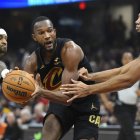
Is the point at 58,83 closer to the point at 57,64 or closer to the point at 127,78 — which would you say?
the point at 57,64

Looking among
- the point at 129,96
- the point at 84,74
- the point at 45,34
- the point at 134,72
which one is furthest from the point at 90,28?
the point at 134,72

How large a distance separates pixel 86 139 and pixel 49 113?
24.9 inches

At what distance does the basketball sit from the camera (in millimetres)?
5883

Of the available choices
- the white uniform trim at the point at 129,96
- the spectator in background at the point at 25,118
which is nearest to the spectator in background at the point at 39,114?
the spectator in background at the point at 25,118

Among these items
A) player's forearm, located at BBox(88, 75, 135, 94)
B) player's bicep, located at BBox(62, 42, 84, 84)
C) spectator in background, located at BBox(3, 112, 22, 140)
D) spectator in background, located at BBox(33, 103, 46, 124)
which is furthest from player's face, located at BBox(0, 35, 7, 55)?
spectator in background, located at BBox(33, 103, 46, 124)

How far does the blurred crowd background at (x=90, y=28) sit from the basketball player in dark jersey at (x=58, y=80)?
10.4 meters

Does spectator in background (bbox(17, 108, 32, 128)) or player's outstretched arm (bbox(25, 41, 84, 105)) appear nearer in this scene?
player's outstretched arm (bbox(25, 41, 84, 105))

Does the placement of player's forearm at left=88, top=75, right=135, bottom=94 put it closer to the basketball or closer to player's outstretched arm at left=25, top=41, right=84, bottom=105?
player's outstretched arm at left=25, top=41, right=84, bottom=105

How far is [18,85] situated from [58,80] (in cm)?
73

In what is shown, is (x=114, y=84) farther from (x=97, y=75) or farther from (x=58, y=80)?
(x=58, y=80)

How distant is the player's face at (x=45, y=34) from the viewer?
6.39 meters

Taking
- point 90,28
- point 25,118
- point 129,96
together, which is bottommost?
point 25,118

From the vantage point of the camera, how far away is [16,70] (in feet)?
19.9

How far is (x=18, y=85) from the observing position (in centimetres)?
595
